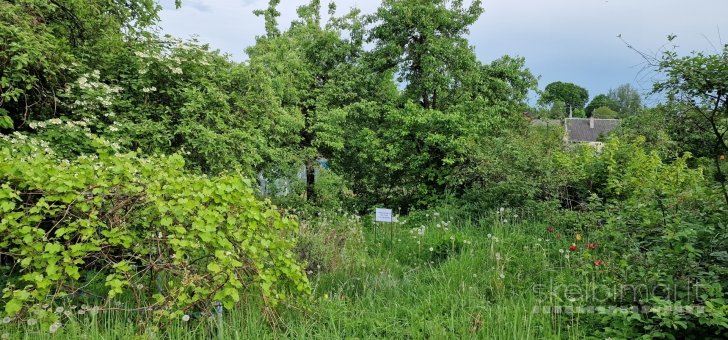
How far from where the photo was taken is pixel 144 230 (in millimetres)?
2490

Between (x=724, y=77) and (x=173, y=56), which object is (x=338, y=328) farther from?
(x=173, y=56)

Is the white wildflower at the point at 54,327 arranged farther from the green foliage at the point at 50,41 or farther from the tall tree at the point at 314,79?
the tall tree at the point at 314,79

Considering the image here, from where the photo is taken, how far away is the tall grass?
2242mm

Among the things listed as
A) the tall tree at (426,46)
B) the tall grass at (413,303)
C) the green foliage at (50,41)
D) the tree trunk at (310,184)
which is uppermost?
Result: the tall tree at (426,46)

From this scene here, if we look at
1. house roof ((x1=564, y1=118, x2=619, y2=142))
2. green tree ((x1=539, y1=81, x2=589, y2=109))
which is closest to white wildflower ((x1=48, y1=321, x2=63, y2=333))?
house roof ((x1=564, y1=118, x2=619, y2=142))

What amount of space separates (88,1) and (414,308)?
501 centimetres

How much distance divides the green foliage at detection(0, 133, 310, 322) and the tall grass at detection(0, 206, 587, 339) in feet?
0.50

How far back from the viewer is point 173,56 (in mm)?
4742

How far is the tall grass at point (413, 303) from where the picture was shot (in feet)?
7.36

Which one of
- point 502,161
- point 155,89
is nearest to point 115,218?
point 155,89

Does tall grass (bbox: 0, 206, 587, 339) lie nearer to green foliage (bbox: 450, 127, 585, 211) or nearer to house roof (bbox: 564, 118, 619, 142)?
green foliage (bbox: 450, 127, 585, 211)

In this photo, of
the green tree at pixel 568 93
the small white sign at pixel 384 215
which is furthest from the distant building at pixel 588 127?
the small white sign at pixel 384 215

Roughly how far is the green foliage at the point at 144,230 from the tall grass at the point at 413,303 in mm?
153

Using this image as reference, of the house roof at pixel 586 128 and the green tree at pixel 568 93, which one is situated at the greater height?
the green tree at pixel 568 93
